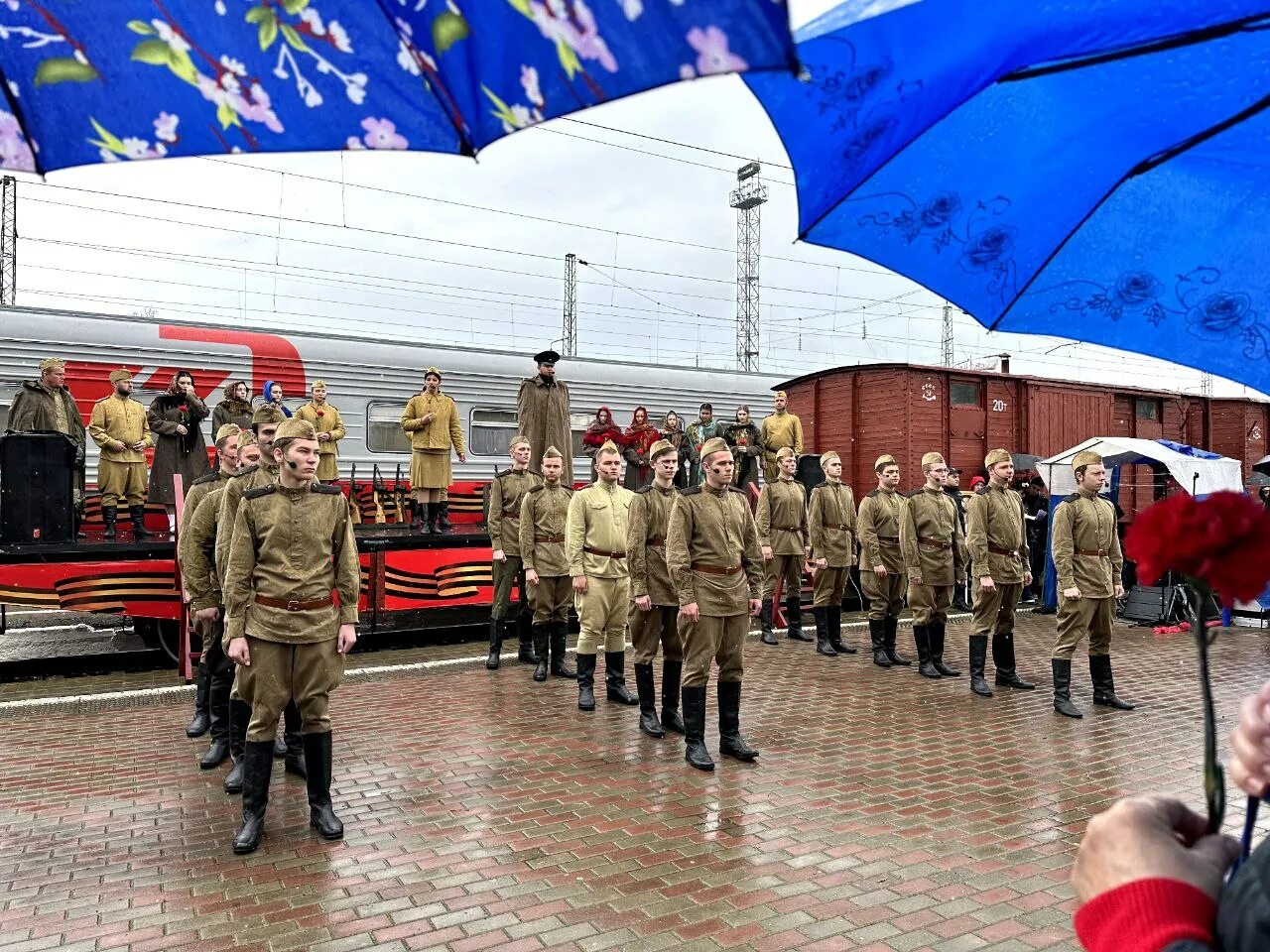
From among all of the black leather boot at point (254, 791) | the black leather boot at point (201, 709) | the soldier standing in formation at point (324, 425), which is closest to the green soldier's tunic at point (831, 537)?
the soldier standing in formation at point (324, 425)

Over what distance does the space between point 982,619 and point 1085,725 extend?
1.36 metres

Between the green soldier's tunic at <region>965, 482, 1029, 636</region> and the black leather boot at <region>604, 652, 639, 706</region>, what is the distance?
3.15 meters

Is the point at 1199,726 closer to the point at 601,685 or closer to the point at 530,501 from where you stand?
the point at 601,685

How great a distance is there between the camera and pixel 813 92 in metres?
2.17

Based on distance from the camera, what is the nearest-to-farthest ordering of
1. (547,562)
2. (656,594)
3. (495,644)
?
Result: (656,594)
(547,562)
(495,644)

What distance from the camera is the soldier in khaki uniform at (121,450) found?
964 cm

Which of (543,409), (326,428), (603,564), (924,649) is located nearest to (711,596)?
(603,564)

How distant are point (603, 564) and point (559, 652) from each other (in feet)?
4.63

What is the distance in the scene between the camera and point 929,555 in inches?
349

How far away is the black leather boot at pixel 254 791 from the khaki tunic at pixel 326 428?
20.6 ft

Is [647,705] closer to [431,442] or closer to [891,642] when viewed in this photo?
[891,642]

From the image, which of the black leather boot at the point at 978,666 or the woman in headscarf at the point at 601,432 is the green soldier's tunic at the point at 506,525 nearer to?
the woman in headscarf at the point at 601,432

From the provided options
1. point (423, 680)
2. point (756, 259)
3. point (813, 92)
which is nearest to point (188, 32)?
point (813, 92)

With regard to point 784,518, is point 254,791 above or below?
below
